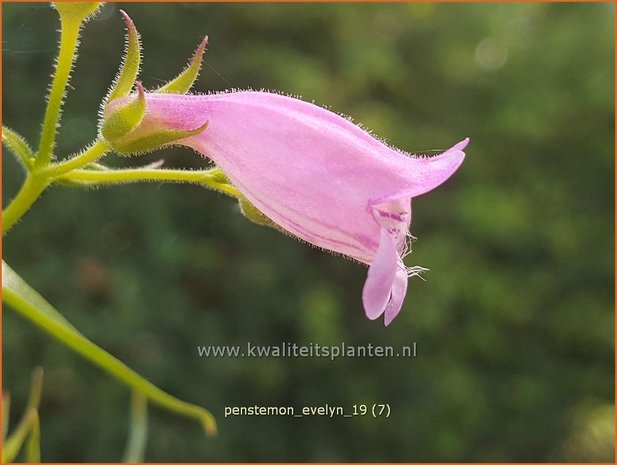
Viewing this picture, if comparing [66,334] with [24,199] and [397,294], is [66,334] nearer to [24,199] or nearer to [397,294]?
[24,199]

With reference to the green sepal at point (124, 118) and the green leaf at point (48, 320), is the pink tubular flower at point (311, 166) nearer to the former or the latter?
the green sepal at point (124, 118)

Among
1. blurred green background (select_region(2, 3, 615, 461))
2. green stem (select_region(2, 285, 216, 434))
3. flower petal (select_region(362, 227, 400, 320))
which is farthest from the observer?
blurred green background (select_region(2, 3, 615, 461))

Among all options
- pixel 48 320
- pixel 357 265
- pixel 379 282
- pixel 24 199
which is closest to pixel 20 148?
pixel 24 199

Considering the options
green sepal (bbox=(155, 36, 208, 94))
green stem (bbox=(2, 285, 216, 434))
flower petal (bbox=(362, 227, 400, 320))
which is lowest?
flower petal (bbox=(362, 227, 400, 320))

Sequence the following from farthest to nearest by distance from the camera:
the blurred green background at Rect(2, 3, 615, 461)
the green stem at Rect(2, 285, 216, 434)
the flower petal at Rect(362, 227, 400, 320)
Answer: the blurred green background at Rect(2, 3, 615, 461) < the green stem at Rect(2, 285, 216, 434) < the flower petal at Rect(362, 227, 400, 320)

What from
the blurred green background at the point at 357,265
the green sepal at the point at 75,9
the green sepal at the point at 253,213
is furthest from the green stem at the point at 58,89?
the blurred green background at the point at 357,265

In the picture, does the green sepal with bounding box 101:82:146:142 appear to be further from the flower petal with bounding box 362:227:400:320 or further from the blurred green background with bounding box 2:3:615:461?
the blurred green background with bounding box 2:3:615:461

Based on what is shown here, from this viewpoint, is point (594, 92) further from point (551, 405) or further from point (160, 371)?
point (160, 371)

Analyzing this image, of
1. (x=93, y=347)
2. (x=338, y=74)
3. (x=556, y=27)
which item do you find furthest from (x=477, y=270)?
(x=93, y=347)

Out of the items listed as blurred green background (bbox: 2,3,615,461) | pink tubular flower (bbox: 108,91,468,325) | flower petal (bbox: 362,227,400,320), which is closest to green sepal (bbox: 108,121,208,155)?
pink tubular flower (bbox: 108,91,468,325)
